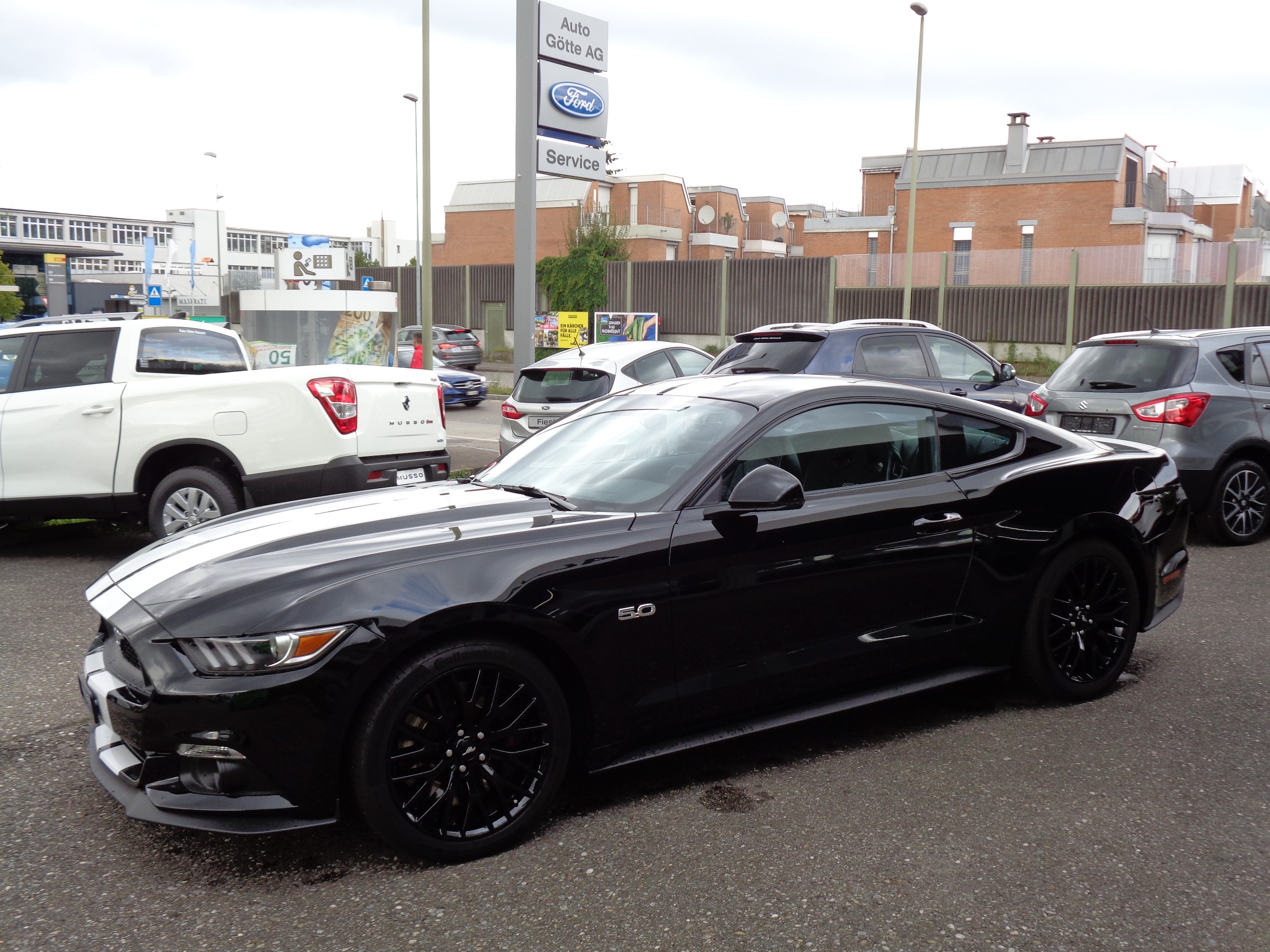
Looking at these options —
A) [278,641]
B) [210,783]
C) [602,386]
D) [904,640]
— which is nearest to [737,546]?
[904,640]

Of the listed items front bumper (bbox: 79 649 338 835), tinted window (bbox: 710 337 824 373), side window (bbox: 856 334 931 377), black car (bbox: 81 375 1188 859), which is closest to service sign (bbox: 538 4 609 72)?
tinted window (bbox: 710 337 824 373)

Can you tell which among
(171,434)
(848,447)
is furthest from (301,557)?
(171,434)

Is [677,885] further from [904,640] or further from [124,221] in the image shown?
[124,221]

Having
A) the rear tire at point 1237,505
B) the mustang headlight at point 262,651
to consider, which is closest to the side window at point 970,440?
the mustang headlight at point 262,651

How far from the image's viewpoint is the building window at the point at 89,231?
112500 mm

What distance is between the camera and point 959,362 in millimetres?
10820

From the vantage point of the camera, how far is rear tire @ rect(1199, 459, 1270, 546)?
834 cm

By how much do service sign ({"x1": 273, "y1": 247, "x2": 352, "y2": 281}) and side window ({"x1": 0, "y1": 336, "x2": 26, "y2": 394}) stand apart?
10.0 meters

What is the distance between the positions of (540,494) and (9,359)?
5.90m

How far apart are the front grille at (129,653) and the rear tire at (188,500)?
4.44m

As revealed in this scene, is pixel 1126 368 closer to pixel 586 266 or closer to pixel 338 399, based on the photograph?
pixel 338 399

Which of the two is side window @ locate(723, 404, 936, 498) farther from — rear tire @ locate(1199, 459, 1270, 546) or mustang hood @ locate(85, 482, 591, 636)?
rear tire @ locate(1199, 459, 1270, 546)

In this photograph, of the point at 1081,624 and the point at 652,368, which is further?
the point at 652,368

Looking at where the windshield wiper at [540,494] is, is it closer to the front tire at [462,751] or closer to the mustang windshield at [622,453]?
the mustang windshield at [622,453]
